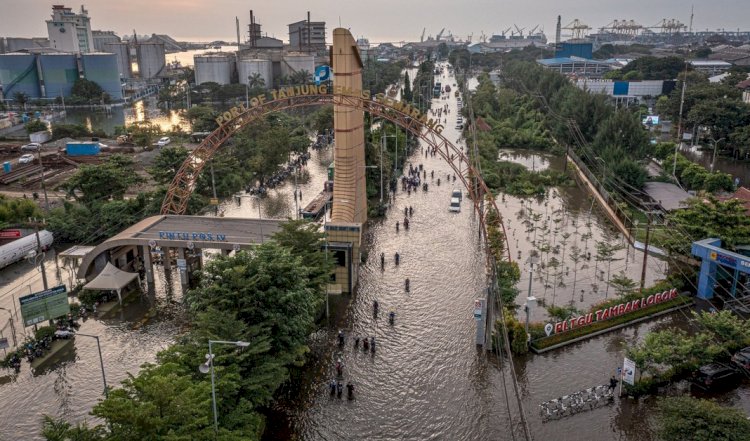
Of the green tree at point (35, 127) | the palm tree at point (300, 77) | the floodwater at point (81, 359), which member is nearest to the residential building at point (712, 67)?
the palm tree at point (300, 77)

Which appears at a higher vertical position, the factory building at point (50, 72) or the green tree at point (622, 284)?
the factory building at point (50, 72)

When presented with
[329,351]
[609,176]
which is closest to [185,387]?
[329,351]

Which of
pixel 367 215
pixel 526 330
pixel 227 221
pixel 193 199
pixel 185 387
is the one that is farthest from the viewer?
pixel 367 215

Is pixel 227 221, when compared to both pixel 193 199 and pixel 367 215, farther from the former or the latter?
pixel 367 215

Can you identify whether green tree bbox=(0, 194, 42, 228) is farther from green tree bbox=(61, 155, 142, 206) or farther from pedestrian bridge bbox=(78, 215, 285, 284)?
pedestrian bridge bbox=(78, 215, 285, 284)

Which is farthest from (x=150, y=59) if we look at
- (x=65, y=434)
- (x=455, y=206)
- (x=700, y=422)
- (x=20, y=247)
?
(x=700, y=422)

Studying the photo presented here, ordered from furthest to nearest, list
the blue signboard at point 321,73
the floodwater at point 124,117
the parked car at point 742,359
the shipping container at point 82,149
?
1. the floodwater at point 124,117
2. the shipping container at point 82,149
3. the blue signboard at point 321,73
4. the parked car at point 742,359

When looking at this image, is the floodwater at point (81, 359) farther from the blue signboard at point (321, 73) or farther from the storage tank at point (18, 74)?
the storage tank at point (18, 74)
